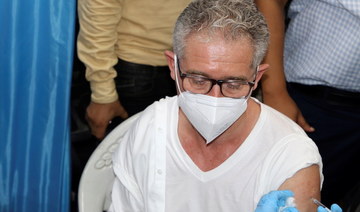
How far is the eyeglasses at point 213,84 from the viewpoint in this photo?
144 cm

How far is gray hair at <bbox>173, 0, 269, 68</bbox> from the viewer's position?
1.40 metres

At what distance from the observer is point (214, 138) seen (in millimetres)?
1557

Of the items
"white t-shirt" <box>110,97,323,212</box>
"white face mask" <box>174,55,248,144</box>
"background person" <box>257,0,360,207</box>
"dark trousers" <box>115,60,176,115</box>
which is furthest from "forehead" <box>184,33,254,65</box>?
"dark trousers" <box>115,60,176,115</box>

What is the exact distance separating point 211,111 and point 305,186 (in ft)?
1.18

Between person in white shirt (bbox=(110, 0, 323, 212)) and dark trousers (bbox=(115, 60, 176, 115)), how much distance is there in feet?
1.74

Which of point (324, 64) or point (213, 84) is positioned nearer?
point (213, 84)

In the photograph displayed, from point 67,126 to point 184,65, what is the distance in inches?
24.6

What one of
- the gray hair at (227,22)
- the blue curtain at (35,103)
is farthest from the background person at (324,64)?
the blue curtain at (35,103)

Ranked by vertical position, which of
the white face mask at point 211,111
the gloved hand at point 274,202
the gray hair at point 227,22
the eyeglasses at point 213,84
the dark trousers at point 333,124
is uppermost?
the gray hair at point 227,22

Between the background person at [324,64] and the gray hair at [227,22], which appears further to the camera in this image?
the background person at [324,64]

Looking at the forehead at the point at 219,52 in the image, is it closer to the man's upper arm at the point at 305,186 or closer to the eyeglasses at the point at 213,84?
the eyeglasses at the point at 213,84

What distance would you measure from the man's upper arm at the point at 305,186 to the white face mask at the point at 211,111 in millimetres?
254

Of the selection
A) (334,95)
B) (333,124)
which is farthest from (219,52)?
(333,124)

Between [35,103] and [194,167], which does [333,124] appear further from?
[35,103]
